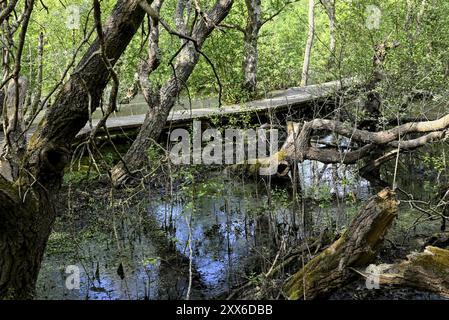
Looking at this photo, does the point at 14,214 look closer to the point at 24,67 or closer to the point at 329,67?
the point at 24,67

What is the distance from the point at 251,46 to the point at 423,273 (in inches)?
388

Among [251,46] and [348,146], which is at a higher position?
[251,46]

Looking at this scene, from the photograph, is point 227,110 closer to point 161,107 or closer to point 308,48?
point 161,107

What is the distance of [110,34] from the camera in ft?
10.7

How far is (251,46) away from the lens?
1318 centimetres

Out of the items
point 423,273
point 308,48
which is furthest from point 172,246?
point 308,48

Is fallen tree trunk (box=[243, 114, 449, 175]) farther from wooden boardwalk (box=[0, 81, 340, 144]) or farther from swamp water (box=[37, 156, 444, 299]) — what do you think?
wooden boardwalk (box=[0, 81, 340, 144])

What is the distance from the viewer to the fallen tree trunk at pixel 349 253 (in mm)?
4141

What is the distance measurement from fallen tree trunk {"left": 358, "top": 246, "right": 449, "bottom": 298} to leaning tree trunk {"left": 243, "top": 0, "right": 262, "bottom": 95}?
9583 mm

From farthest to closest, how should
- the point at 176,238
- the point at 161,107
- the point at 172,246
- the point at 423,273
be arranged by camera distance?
the point at 161,107 → the point at 172,246 → the point at 176,238 → the point at 423,273

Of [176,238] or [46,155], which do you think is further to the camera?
[176,238]

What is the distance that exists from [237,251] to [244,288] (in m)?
1.31

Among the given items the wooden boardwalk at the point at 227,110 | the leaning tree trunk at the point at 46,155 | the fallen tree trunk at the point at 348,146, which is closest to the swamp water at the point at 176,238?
the fallen tree trunk at the point at 348,146

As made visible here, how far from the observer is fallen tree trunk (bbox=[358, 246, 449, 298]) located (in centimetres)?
415
